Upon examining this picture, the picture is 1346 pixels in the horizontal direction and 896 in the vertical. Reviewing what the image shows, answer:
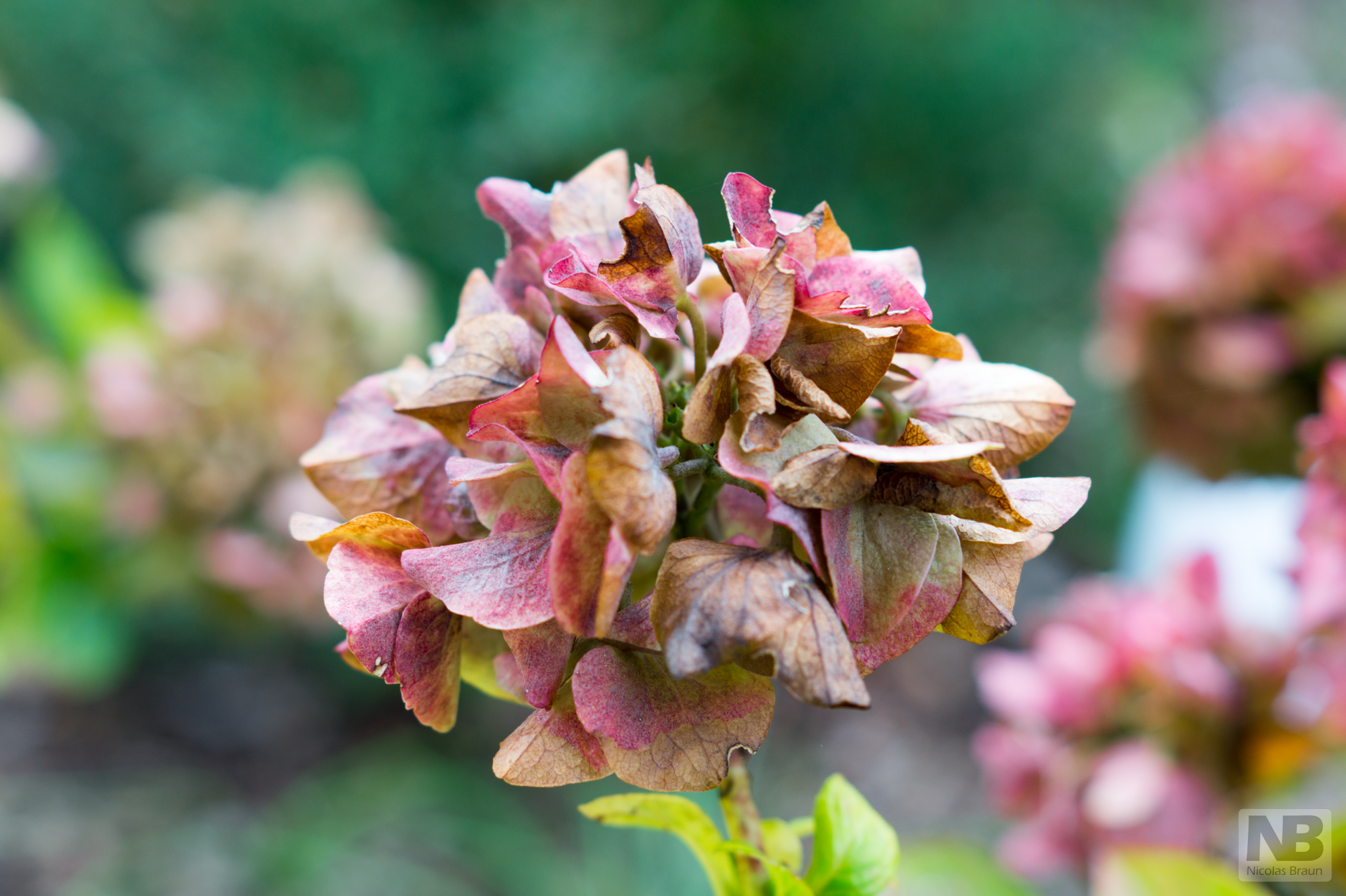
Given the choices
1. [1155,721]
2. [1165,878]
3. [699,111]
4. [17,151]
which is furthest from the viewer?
[699,111]

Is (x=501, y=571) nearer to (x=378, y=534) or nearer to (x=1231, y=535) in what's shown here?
(x=378, y=534)

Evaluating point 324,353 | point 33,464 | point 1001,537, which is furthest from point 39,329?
point 1001,537

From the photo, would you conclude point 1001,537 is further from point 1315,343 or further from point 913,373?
point 1315,343

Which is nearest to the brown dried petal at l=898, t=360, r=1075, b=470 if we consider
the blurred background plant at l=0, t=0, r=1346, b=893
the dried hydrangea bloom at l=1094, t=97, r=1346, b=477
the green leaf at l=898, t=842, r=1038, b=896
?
the green leaf at l=898, t=842, r=1038, b=896

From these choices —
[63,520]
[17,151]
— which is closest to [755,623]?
[63,520]

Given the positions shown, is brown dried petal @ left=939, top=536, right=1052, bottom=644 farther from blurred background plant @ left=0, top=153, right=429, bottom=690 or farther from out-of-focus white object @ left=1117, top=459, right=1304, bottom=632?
blurred background plant @ left=0, top=153, right=429, bottom=690

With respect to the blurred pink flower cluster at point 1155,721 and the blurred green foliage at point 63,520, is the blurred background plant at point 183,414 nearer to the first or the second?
the blurred green foliage at point 63,520
